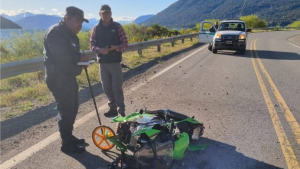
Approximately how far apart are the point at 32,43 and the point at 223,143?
997 cm

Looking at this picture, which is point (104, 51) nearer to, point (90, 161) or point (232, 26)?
point (90, 161)

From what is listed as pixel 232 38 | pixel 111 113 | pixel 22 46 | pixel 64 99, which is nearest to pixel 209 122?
pixel 111 113

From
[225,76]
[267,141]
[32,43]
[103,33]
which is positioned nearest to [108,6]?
[103,33]

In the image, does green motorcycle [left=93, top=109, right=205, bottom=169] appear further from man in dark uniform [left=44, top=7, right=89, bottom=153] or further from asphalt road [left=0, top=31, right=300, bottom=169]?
man in dark uniform [left=44, top=7, right=89, bottom=153]

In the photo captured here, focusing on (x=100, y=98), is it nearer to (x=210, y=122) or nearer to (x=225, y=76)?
(x=210, y=122)

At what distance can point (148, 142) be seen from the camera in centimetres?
274

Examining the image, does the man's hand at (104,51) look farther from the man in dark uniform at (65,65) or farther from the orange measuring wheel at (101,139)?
the orange measuring wheel at (101,139)

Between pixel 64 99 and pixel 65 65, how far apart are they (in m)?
0.47

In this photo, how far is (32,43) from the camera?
11102 millimetres

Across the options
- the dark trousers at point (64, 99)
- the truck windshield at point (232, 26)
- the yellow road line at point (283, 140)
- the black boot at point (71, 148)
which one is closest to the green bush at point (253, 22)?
the truck windshield at point (232, 26)

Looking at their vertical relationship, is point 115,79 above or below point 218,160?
above

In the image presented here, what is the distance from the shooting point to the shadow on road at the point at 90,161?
3111 millimetres

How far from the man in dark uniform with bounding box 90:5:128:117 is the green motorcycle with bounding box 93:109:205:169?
4.56ft

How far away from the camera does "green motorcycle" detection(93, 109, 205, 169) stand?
2.77m
